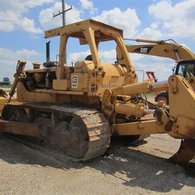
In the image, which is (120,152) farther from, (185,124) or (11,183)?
(11,183)

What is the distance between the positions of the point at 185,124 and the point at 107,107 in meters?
1.89

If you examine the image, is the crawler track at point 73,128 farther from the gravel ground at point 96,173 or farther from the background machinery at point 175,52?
the background machinery at point 175,52

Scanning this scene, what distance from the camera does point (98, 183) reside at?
601 cm

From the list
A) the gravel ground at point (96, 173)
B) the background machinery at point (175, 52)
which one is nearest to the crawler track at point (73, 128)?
the gravel ground at point (96, 173)

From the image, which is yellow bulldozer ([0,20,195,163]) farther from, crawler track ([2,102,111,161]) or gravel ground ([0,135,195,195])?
gravel ground ([0,135,195,195])

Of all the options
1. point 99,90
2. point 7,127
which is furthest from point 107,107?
point 7,127

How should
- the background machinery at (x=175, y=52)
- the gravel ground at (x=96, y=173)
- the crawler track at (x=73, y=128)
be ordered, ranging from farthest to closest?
1. the background machinery at (x=175, y=52)
2. the crawler track at (x=73, y=128)
3. the gravel ground at (x=96, y=173)

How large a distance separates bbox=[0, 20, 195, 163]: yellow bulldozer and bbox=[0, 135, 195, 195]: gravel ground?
12.8 inches

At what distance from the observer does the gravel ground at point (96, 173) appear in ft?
18.8

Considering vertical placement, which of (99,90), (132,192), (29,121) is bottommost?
(132,192)

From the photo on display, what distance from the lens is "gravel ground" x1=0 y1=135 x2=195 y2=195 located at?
573 centimetres

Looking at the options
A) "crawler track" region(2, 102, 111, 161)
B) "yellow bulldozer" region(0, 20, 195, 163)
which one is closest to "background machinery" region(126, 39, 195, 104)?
"yellow bulldozer" region(0, 20, 195, 163)

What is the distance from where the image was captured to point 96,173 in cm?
656

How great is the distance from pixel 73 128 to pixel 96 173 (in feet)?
3.65
